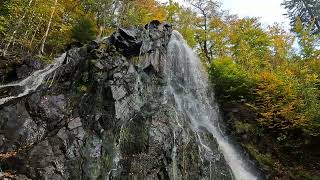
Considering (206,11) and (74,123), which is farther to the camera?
(206,11)

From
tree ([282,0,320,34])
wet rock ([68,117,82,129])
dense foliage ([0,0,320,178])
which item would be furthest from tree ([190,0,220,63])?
wet rock ([68,117,82,129])

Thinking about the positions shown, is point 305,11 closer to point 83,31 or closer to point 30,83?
point 83,31

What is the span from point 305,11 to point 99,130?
89.3 ft

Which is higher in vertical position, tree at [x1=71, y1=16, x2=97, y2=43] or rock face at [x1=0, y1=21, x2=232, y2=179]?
tree at [x1=71, y1=16, x2=97, y2=43]

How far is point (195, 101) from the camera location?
17.9 meters

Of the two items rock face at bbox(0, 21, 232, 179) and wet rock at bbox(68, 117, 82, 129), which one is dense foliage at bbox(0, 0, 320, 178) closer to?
rock face at bbox(0, 21, 232, 179)

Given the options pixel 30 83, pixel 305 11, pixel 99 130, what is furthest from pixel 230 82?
pixel 305 11

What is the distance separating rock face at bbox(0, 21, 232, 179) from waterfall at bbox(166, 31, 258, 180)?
100 cm

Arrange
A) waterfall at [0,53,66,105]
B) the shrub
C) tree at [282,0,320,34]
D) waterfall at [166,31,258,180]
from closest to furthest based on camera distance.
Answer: waterfall at [166,31,258,180], waterfall at [0,53,66,105], the shrub, tree at [282,0,320,34]

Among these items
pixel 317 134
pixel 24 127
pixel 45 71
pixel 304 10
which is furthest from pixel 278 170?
pixel 304 10

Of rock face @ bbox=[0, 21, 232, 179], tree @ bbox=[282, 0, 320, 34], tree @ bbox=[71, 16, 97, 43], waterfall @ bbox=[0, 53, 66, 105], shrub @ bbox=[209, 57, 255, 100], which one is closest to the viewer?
rock face @ bbox=[0, 21, 232, 179]

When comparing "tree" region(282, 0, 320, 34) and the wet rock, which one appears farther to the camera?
"tree" region(282, 0, 320, 34)

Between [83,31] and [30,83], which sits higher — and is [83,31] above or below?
above

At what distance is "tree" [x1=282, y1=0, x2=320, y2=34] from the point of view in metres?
31.8
